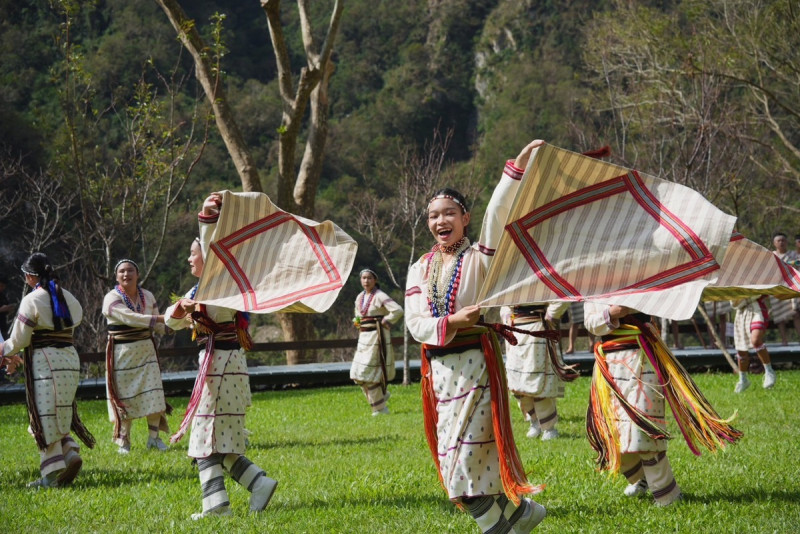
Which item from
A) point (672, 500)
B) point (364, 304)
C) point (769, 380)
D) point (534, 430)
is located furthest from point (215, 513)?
point (769, 380)

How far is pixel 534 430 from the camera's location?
8.78 meters

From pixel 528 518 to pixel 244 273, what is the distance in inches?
85.6

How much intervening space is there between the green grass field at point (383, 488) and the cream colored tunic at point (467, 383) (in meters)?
0.82

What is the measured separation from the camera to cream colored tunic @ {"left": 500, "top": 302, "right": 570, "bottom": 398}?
845cm

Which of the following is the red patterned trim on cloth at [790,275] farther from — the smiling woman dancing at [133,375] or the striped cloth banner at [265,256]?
the smiling woman dancing at [133,375]

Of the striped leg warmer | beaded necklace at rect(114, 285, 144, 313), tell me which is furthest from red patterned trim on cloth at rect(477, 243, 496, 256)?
beaded necklace at rect(114, 285, 144, 313)

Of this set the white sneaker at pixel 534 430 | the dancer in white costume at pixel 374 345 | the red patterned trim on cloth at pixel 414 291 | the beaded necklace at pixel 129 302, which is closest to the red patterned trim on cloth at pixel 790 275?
the red patterned trim on cloth at pixel 414 291

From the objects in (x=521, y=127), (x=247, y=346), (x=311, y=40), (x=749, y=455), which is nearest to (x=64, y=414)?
(x=247, y=346)

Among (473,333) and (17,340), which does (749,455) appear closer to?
(473,333)

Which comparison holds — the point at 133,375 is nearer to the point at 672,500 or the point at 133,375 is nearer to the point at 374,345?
the point at 374,345

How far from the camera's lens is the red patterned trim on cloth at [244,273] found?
5164mm

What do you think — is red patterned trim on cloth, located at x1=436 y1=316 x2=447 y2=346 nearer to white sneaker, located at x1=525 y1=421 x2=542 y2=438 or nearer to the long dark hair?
the long dark hair

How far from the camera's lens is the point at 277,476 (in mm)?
6969

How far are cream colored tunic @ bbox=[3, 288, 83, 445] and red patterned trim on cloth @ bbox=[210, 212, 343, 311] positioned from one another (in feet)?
7.13
